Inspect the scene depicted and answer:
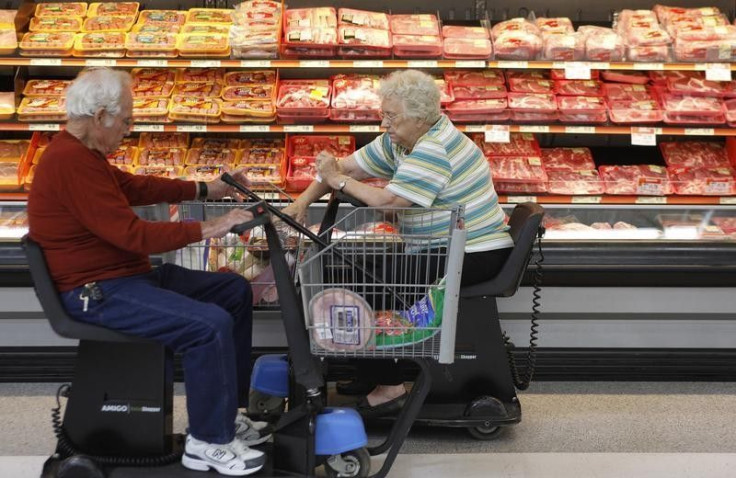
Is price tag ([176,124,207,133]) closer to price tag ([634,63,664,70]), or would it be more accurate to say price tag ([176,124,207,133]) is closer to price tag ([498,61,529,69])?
price tag ([498,61,529,69])

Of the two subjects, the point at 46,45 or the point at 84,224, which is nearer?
the point at 84,224

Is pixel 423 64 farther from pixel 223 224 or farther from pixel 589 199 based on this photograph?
pixel 223 224

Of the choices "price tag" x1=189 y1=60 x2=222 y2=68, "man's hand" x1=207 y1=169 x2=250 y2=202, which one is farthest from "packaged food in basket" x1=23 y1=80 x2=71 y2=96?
"man's hand" x1=207 y1=169 x2=250 y2=202

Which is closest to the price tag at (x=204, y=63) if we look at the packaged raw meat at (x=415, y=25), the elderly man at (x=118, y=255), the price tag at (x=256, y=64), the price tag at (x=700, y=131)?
the price tag at (x=256, y=64)

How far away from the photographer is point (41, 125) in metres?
4.77

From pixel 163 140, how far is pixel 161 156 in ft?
0.43

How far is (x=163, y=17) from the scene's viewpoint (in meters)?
5.00

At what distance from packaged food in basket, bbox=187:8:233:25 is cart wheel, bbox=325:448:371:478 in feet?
8.24

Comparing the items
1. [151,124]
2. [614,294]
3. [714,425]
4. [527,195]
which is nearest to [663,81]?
[527,195]

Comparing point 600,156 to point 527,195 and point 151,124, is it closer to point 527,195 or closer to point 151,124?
point 527,195

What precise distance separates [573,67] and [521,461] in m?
2.06

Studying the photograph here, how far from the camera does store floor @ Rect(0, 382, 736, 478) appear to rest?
3.56 meters

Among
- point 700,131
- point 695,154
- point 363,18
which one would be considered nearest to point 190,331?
point 363,18

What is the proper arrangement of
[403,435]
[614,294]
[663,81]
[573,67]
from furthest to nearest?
[663,81] < [573,67] < [614,294] < [403,435]
